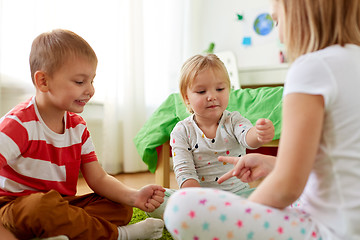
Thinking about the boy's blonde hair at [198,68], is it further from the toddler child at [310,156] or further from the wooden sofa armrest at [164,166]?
the toddler child at [310,156]

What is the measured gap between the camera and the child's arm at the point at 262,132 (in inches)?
42.8

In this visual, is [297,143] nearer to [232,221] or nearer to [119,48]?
[232,221]

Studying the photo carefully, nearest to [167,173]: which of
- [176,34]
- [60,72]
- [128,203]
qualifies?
[128,203]

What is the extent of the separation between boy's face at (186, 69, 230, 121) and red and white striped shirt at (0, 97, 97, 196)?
428 millimetres

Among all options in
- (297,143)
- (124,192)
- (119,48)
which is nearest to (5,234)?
(124,192)

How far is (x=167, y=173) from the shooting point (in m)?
1.73

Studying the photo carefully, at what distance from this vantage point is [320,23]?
0.65m

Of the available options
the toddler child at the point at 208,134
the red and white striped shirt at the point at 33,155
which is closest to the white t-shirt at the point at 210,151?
the toddler child at the point at 208,134

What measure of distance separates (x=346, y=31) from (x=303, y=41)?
0.07m

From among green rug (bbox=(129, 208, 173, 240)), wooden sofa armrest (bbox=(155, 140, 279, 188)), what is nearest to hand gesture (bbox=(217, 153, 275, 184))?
green rug (bbox=(129, 208, 173, 240))

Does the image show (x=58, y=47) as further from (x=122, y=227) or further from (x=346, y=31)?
(x=346, y=31)

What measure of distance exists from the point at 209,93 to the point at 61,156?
1.71ft

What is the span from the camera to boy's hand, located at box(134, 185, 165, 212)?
3.50 ft

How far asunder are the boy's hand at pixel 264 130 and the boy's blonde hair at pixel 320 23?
1.40 feet
